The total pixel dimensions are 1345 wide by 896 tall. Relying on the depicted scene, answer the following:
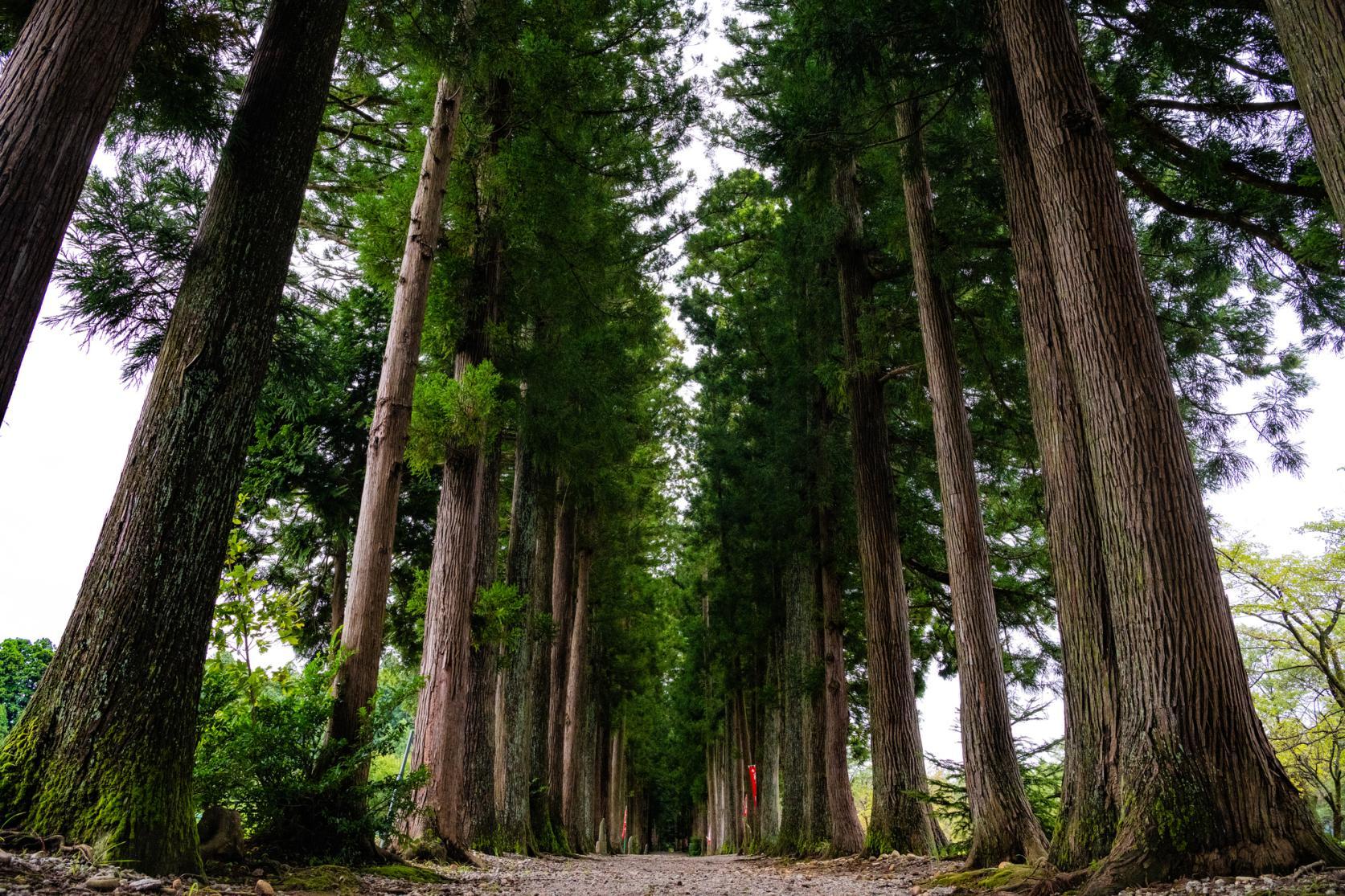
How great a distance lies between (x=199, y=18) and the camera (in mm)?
3951

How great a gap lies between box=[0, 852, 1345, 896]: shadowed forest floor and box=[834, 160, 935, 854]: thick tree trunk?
56 centimetres

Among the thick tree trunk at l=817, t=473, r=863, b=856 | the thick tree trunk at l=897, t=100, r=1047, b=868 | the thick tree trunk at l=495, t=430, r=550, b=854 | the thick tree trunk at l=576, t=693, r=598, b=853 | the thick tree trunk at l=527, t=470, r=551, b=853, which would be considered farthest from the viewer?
the thick tree trunk at l=576, t=693, r=598, b=853

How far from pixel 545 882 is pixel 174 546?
14.3ft

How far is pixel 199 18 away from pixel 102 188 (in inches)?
44.0

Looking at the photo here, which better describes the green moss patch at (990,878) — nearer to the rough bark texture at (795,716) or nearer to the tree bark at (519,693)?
the tree bark at (519,693)

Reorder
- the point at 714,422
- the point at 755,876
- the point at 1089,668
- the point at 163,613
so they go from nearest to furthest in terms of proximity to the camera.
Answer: the point at 163,613, the point at 1089,668, the point at 755,876, the point at 714,422

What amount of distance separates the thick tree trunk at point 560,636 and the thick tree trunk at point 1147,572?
10.5 metres

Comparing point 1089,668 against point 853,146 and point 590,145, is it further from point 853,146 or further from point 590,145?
point 590,145

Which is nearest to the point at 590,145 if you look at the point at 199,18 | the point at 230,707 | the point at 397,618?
the point at 199,18

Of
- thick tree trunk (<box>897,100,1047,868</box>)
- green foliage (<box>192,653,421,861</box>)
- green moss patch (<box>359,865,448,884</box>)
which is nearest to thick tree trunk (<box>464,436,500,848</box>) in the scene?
green moss patch (<box>359,865,448,884</box>)

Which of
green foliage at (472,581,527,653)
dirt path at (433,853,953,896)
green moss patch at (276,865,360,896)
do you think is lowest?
dirt path at (433,853,953,896)

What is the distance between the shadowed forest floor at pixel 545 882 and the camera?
2.36 metres

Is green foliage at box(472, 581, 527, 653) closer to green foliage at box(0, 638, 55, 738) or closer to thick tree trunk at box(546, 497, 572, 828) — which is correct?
Result: green foliage at box(0, 638, 55, 738)

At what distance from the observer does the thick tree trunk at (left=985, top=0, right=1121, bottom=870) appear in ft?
13.1
